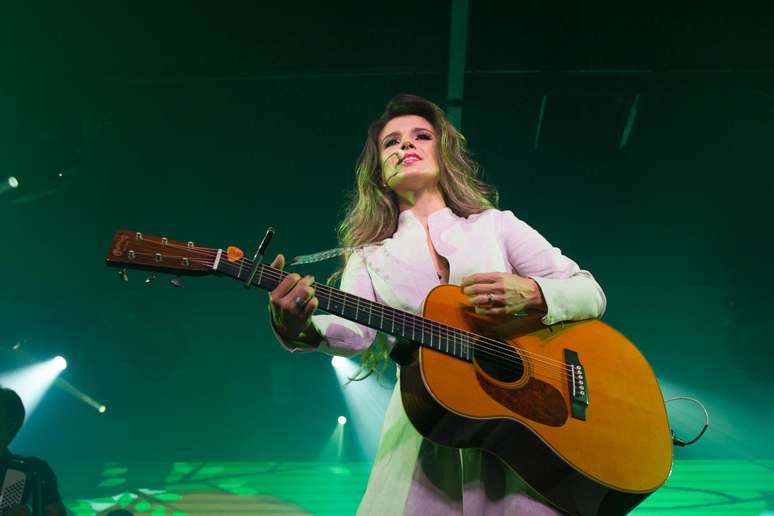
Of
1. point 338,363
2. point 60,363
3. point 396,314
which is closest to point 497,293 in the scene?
point 396,314

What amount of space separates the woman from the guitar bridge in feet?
0.45

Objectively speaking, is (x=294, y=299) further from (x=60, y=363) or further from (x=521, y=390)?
(x=60, y=363)

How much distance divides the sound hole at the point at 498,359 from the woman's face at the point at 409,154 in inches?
37.1

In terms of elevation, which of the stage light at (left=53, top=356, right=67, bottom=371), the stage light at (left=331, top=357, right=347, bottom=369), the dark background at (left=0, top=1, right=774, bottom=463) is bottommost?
the stage light at (left=331, top=357, right=347, bottom=369)

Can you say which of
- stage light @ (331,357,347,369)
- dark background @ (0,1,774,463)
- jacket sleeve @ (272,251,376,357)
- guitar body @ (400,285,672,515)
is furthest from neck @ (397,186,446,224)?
stage light @ (331,357,347,369)

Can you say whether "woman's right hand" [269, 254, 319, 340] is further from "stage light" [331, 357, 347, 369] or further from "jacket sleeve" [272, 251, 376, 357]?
"stage light" [331, 357, 347, 369]

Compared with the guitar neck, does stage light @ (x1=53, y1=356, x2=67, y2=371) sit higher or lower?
Answer: lower

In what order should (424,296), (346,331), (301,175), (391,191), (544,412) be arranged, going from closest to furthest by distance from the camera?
(544,412) → (346,331) → (424,296) → (391,191) → (301,175)

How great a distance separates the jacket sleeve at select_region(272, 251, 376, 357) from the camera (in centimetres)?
170

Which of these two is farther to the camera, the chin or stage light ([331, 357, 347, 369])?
stage light ([331, 357, 347, 369])

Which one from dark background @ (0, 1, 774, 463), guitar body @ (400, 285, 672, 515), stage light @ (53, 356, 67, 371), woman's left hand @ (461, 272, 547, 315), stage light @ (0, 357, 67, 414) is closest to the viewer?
guitar body @ (400, 285, 672, 515)

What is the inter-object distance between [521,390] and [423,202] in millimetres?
1079

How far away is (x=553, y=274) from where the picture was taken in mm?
1943

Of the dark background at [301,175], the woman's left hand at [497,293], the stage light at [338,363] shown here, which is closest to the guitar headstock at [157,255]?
the woman's left hand at [497,293]
